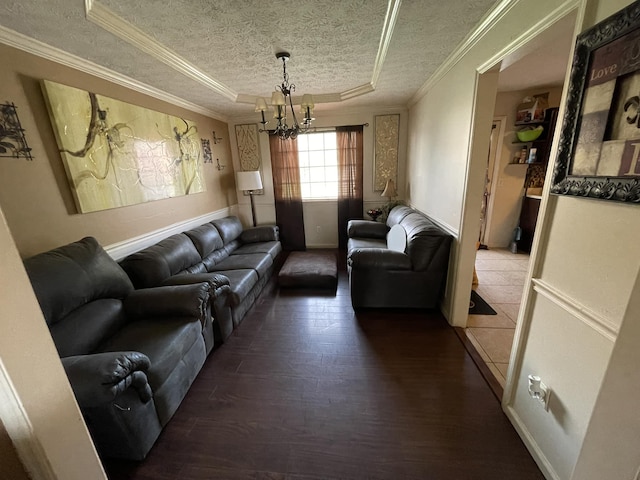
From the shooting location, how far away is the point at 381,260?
246 cm

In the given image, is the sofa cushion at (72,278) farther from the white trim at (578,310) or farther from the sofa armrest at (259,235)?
the white trim at (578,310)

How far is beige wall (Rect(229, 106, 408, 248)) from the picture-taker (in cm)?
404

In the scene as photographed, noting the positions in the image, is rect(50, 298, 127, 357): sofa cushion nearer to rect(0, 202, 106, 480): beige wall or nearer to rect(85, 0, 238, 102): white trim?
rect(0, 202, 106, 480): beige wall

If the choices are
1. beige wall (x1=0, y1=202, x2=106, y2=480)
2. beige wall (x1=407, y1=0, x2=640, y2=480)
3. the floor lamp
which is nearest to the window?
the floor lamp

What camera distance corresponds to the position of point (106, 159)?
216cm

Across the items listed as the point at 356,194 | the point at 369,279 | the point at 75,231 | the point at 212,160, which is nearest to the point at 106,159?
the point at 75,231

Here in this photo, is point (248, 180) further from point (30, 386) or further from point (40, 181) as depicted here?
point (30, 386)

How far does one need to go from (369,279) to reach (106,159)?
8.71ft

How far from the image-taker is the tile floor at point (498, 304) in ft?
6.53

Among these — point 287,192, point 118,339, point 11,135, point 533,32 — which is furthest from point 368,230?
point 11,135

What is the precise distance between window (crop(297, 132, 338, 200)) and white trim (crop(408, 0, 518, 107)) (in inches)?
70.2

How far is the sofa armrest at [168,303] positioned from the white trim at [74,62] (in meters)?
1.80

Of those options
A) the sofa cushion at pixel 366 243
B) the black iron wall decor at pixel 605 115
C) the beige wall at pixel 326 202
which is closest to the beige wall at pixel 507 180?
the beige wall at pixel 326 202

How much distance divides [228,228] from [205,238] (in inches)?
23.7
